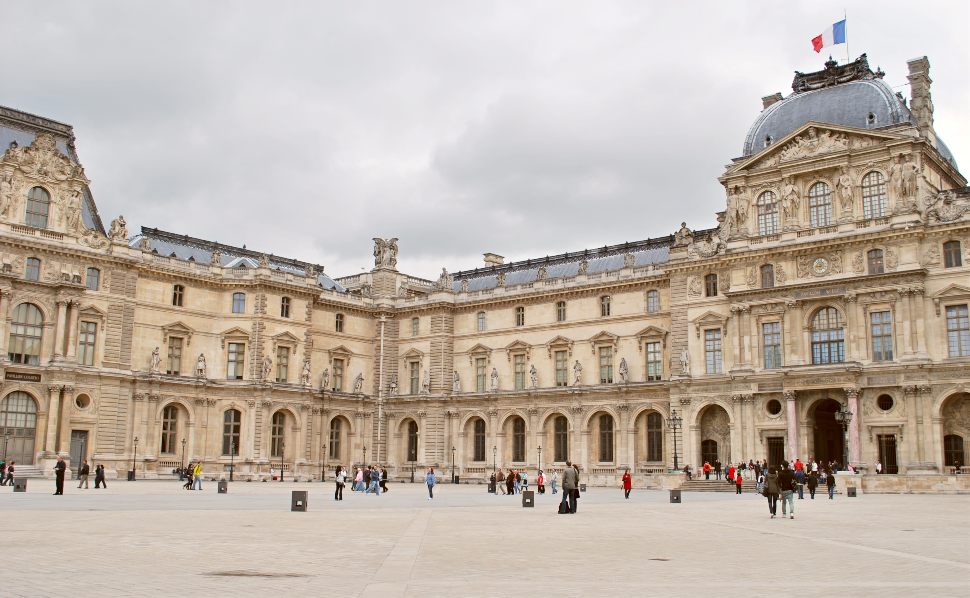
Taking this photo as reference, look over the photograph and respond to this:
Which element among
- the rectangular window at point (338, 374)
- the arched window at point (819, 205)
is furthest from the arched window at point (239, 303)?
the arched window at point (819, 205)

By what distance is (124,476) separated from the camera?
62.9 metres

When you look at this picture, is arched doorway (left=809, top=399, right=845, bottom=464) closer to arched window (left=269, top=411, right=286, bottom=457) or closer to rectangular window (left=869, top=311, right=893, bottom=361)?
rectangular window (left=869, top=311, right=893, bottom=361)

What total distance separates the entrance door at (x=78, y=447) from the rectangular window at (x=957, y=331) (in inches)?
2062

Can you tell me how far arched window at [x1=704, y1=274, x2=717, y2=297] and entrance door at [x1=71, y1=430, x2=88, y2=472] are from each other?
41391 mm

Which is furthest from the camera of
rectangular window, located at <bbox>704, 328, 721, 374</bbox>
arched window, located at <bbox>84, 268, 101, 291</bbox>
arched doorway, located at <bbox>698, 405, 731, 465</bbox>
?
arched window, located at <bbox>84, 268, 101, 291</bbox>

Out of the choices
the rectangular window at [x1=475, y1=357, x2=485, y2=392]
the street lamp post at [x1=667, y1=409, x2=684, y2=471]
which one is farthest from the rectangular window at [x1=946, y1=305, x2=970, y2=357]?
the rectangular window at [x1=475, y1=357, x2=485, y2=392]

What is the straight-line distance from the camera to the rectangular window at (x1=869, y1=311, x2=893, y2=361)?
55.0 meters

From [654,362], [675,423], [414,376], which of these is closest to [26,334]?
[414,376]

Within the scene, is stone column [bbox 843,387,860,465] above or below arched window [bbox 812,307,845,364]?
below

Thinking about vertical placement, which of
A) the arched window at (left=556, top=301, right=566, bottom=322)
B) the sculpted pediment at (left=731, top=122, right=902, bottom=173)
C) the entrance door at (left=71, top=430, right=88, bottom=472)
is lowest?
the entrance door at (left=71, top=430, right=88, bottom=472)

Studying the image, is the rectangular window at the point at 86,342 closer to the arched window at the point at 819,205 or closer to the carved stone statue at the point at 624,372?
the carved stone statue at the point at 624,372

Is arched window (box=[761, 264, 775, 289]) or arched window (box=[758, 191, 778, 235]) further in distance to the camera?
arched window (box=[758, 191, 778, 235])

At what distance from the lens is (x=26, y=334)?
6019 centimetres

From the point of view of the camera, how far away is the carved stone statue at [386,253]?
83625 mm
